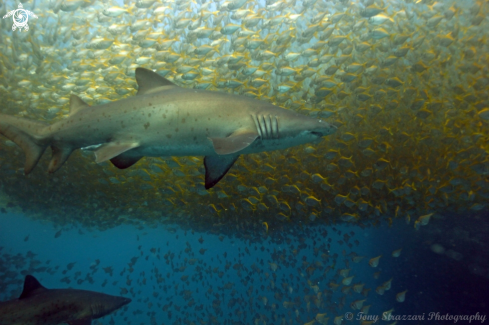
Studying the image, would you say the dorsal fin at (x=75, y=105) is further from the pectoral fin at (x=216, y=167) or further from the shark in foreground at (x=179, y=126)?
the pectoral fin at (x=216, y=167)

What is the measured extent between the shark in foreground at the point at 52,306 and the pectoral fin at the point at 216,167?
4.03 metres

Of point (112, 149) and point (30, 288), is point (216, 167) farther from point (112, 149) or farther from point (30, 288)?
point (30, 288)

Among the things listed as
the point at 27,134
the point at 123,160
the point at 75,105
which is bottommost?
the point at 123,160

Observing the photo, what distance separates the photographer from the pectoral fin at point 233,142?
8.90 feet

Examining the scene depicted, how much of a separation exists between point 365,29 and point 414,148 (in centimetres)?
654

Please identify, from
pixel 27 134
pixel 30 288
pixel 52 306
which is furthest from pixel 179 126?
pixel 30 288

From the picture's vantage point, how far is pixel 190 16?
24.0ft

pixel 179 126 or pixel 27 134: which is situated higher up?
pixel 179 126

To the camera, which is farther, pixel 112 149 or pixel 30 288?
pixel 30 288

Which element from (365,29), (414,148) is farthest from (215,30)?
(414,148)

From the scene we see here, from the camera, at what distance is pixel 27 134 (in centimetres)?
356

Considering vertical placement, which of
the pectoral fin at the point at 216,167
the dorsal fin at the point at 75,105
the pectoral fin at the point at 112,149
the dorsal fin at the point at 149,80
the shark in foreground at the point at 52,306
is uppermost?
the dorsal fin at the point at 149,80

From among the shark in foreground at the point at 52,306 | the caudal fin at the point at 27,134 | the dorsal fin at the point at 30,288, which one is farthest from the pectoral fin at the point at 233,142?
the dorsal fin at the point at 30,288

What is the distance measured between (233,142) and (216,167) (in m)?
0.90
